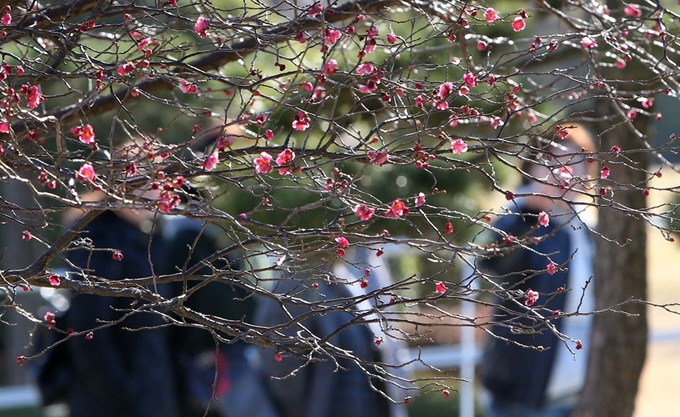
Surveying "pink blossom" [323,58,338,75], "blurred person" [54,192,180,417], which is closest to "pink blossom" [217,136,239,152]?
"pink blossom" [323,58,338,75]

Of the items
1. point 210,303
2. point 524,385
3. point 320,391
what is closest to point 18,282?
point 210,303

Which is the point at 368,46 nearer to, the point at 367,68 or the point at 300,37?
the point at 367,68

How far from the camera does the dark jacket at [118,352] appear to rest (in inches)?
134

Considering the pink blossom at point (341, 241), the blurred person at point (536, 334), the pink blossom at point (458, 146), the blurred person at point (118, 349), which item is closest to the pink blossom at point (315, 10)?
the pink blossom at point (458, 146)

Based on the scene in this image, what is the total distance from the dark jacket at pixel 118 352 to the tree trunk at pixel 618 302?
167 centimetres

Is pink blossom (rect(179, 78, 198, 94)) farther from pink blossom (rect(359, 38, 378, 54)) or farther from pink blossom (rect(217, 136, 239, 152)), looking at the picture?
pink blossom (rect(359, 38, 378, 54))

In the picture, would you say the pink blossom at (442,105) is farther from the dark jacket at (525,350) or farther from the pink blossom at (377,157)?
the dark jacket at (525,350)

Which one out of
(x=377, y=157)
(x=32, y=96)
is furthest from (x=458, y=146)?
(x=32, y=96)

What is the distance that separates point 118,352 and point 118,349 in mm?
12

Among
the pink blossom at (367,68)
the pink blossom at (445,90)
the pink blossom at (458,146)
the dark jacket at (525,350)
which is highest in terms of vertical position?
the dark jacket at (525,350)

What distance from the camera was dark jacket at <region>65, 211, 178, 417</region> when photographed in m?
3.39

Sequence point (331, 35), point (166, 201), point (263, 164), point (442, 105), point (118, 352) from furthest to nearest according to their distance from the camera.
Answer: point (118, 352)
point (331, 35)
point (442, 105)
point (263, 164)
point (166, 201)

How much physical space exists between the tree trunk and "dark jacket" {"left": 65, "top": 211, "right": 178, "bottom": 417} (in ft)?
5.47

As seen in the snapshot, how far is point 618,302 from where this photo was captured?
12.1 feet
